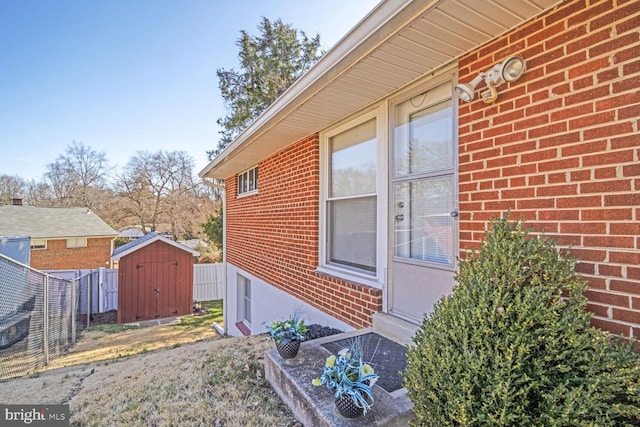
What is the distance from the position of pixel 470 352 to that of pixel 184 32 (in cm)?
1110

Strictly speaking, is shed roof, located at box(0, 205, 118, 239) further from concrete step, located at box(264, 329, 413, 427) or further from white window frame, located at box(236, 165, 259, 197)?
concrete step, located at box(264, 329, 413, 427)

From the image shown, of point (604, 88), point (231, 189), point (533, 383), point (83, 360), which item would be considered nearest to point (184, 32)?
point (231, 189)

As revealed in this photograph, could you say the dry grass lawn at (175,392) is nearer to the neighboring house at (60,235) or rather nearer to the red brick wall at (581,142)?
the red brick wall at (581,142)

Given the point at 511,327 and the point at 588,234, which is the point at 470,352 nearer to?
the point at 511,327

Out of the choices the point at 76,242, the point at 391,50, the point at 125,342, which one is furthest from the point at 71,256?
the point at 391,50

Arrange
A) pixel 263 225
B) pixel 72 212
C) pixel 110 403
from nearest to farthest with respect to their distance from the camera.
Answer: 1. pixel 110 403
2. pixel 263 225
3. pixel 72 212

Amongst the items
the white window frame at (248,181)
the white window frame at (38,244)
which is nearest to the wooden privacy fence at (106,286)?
the white window frame at (248,181)

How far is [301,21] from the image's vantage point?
17953 mm

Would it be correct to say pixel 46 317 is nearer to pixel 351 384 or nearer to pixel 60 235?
pixel 351 384

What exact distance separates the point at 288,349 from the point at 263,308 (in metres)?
4.08

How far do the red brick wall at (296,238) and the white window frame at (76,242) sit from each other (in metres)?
16.1

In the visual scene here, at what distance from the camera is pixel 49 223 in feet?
60.7

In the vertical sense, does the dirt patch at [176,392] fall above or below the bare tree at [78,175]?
below

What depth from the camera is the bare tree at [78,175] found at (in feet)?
88.4
